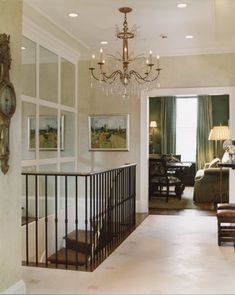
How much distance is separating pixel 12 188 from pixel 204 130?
9.94m

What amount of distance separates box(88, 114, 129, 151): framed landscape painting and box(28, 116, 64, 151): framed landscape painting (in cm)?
90

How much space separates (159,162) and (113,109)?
2.07 m

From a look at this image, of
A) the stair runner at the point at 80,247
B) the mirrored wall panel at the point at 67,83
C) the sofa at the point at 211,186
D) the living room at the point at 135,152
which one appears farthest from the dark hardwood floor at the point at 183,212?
the mirrored wall panel at the point at 67,83

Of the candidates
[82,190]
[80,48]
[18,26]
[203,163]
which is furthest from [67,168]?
[203,163]

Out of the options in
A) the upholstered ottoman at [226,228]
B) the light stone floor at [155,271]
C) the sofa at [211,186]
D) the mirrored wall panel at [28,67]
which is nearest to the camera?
the light stone floor at [155,271]

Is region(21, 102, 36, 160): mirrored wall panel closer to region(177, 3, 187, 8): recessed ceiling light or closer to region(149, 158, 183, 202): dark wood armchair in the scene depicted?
region(177, 3, 187, 8): recessed ceiling light

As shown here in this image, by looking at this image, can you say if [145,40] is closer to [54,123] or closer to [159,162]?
[54,123]

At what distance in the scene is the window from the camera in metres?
12.5

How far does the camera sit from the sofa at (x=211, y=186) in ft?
26.9

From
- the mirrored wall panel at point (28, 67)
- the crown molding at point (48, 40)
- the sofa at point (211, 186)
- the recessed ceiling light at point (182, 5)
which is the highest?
the recessed ceiling light at point (182, 5)

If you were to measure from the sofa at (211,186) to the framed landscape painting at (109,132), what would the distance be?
1960mm

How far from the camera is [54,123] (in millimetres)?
6898

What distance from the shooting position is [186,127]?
41.5ft

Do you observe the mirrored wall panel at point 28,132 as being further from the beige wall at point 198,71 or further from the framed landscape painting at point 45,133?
the beige wall at point 198,71
